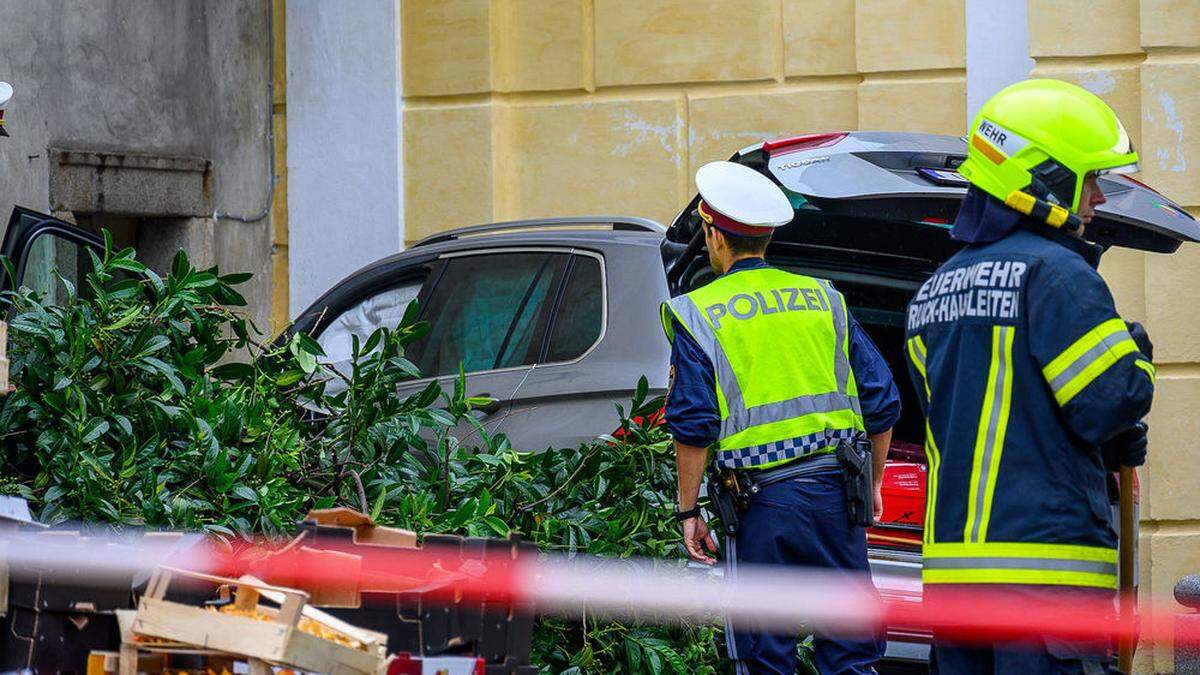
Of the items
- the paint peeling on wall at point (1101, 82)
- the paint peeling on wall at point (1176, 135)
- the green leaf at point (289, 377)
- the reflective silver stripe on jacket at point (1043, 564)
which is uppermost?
the paint peeling on wall at point (1101, 82)

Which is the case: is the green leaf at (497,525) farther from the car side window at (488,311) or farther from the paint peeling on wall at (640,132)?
the paint peeling on wall at (640,132)

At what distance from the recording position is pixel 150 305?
494cm

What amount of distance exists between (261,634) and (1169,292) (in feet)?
20.9

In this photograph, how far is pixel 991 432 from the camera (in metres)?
3.45

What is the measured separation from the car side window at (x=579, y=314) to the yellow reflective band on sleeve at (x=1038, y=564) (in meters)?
2.61

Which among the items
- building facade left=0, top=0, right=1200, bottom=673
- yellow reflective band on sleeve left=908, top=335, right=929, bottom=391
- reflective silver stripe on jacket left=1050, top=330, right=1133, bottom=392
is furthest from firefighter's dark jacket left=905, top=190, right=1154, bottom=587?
building facade left=0, top=0, right=1200, bottom=673

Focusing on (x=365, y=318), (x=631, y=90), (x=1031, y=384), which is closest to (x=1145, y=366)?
(x=1031, y=384)

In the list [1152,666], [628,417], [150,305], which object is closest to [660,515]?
[628,417]

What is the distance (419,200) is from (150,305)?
4.84 metres

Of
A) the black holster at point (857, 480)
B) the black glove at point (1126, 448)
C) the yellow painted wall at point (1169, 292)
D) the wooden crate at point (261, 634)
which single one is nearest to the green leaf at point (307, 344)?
the black holster at point (857, 480)

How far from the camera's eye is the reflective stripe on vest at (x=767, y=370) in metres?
4.67

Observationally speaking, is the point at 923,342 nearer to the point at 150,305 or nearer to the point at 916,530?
the point at 916,530

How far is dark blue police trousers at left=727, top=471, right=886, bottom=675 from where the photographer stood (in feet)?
15.2

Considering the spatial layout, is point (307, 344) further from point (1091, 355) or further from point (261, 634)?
point (1091, 355)
